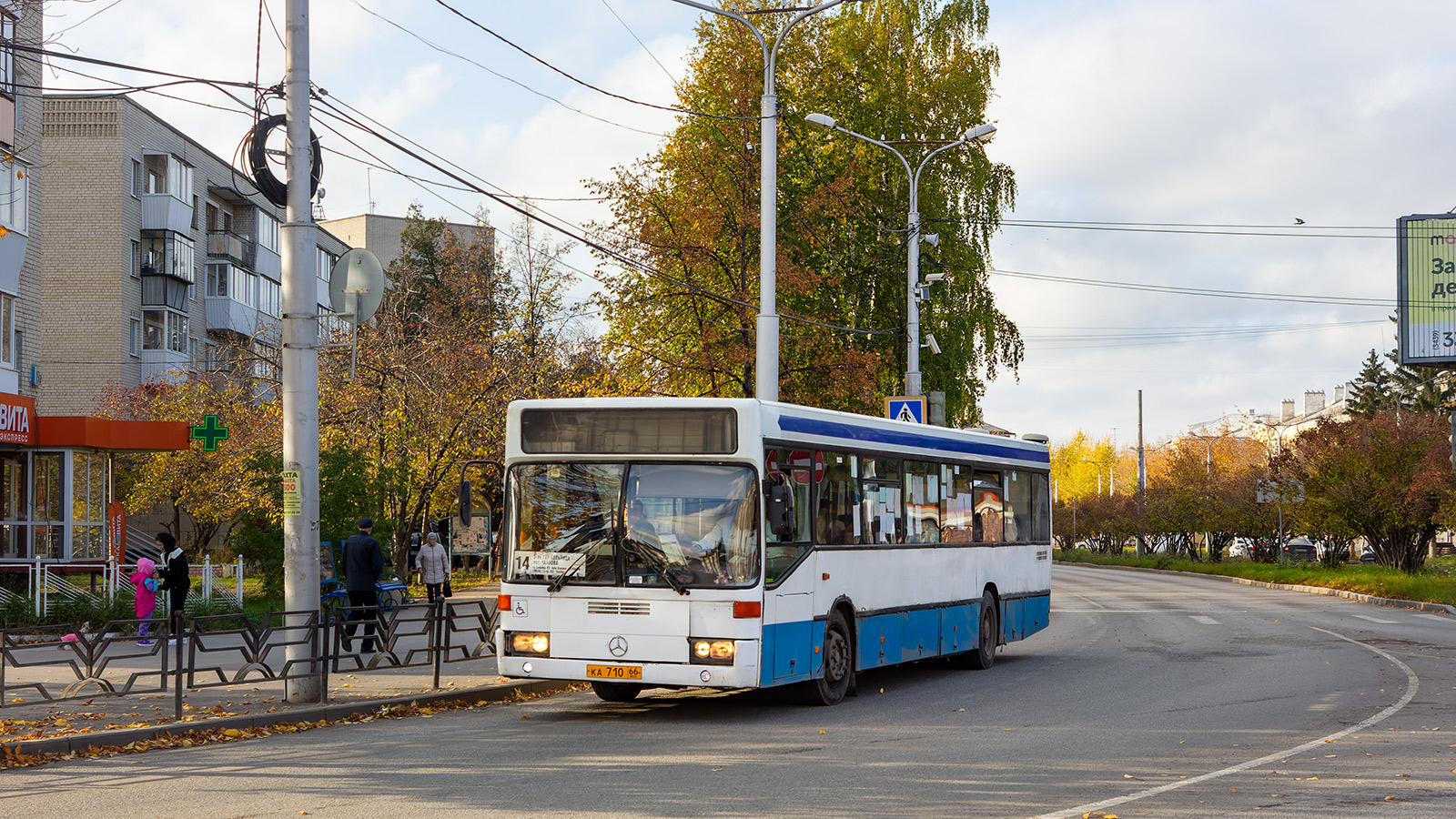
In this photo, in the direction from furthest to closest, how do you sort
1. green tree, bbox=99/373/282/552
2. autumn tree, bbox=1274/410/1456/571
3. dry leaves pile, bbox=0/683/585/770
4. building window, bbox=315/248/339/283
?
building window, bbox=315/248/339/283, autumn tree, bbox=1274/410/1456/571, green tree, bbox=99/373/282/552, dry leaves pile, bbox=0/683/585/770

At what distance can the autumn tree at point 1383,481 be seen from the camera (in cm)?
4005

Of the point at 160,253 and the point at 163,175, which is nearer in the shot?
the point at 160,253

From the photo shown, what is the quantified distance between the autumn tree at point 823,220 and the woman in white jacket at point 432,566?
21.0 feet

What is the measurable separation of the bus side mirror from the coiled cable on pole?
18.5 ft

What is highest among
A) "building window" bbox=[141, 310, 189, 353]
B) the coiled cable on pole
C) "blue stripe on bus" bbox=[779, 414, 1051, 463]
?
"building window" bbox=[141, 310, 189, 353]

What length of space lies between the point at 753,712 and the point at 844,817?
537 cm

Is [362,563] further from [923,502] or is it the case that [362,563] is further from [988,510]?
[988,510]

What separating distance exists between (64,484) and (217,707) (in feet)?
59.9

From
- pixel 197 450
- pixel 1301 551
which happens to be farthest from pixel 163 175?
pixel 1301 551

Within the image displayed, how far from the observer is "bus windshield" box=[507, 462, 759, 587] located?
41.3ft

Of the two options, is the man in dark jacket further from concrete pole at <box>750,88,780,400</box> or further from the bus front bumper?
the bus front bumper

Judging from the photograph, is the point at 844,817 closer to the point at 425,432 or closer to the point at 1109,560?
the point at 425,432

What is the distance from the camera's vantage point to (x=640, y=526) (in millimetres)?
12734

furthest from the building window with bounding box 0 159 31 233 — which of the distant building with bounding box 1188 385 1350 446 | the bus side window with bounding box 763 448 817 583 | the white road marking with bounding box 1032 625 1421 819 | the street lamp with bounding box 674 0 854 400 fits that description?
the distant building with bounding box 1188 385 1350 446
